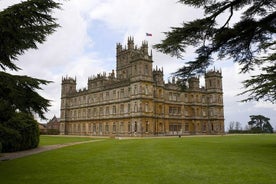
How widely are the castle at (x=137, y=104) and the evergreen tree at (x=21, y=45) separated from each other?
32911 millimetres

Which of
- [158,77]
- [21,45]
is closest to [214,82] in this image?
[158,77]

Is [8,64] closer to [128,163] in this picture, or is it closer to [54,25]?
[54,25]

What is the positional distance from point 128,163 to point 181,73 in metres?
4.05

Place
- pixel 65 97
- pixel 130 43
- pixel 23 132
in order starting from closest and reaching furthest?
1. pixel 23 132
2. pixel 130 43
3. pixel 65 97

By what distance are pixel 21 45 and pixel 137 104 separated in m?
35.0

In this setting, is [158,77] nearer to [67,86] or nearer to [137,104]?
[137,104]

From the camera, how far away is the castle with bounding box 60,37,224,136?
1726 inches

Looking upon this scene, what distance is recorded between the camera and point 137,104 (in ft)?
142

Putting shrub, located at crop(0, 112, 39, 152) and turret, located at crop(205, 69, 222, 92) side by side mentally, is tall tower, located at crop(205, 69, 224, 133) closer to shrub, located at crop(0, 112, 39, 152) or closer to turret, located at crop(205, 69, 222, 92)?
turret, located at crop(205, 69, 222, 92)

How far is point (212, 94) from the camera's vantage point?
57.6 metres

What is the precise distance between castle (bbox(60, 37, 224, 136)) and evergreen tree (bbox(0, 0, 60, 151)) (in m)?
32.9

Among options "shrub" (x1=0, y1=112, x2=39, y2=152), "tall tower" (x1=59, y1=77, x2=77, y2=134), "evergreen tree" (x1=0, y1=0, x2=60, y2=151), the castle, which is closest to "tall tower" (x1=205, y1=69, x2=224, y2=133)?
the castle

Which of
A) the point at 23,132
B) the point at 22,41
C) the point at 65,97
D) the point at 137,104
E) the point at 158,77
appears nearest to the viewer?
the point at 22,41

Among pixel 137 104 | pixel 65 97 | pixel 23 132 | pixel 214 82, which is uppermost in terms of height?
pixel 214 82
